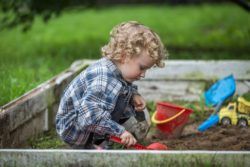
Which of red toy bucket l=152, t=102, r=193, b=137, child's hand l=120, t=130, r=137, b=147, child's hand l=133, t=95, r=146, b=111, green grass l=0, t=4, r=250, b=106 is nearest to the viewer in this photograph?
child's hand l=120, t=130, r=137, b=147

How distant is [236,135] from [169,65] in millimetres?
1722

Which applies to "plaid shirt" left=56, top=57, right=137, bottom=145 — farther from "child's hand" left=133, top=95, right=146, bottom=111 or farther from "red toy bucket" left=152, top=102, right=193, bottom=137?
"red toy bucket" left=152, top=102, right=193, bottom=137

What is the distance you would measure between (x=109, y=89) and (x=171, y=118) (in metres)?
0.98

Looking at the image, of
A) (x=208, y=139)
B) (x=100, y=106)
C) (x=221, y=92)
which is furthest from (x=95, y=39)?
(x=100, y=106)

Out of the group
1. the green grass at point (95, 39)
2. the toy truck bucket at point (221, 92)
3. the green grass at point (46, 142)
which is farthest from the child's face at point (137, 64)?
the toy truck bucket at point (221, 92)

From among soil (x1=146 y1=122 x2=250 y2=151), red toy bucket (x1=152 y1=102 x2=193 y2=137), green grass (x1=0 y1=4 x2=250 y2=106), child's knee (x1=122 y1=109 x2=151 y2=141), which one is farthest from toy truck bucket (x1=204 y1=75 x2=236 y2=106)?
green grass (x1=0 y1=4 x2=250 y2=106)

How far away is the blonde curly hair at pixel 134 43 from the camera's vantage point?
12.6ft

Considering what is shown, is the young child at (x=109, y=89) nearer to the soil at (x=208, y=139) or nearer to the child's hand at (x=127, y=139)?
the child's hand at (x=127, y=139)

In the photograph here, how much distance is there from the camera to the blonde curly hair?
3842mm

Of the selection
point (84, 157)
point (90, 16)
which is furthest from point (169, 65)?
point (90, 16)

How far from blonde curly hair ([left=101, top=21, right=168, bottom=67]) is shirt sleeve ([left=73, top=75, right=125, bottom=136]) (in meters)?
0.16

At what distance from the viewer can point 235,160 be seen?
3273mm

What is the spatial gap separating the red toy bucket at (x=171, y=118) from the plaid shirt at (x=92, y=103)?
29.3 inches

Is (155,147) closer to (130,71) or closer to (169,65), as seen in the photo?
(130,71)
